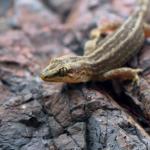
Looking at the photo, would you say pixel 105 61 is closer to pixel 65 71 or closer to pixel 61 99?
pixel 65 71

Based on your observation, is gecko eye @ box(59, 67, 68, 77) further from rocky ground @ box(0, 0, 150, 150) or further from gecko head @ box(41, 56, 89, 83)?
rocky ground @ box(0, 0, 150, 150)

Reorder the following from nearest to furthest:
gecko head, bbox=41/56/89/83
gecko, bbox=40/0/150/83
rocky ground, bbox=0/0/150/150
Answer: rocky ground, bbox=0/0/150/150
gecko head, bbox=41/56/89/83
gecko, bbox=40/0/150/83

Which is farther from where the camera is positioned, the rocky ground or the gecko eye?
the gecko eye

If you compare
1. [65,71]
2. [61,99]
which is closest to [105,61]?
[65,71]

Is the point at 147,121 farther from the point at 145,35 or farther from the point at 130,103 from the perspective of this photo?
Answer: the point at 145,35

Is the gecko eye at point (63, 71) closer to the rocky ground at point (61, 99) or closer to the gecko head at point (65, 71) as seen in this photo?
the gecko head at point (65, 71)

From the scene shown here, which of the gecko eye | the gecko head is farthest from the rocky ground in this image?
the gecko eye

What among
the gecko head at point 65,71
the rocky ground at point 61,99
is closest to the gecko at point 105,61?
the gecko head at point 65,71
